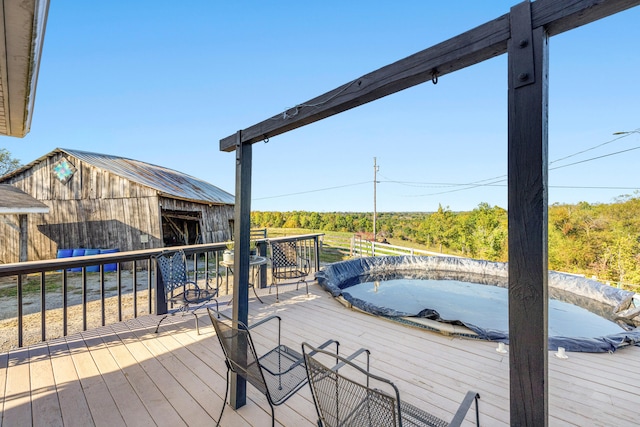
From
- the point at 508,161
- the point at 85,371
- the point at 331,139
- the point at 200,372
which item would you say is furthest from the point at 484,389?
the point at 331,139

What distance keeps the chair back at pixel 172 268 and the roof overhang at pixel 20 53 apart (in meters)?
1.94

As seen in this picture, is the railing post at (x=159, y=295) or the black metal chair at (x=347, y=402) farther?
the railing post at (x=159, y=295)

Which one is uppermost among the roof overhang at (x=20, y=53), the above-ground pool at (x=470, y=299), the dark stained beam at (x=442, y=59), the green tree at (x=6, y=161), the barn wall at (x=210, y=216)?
the green tree at (x=6, y=161)

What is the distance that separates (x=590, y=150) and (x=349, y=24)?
11116mm

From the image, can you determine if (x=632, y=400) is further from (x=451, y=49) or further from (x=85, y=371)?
(x=85, y=371)

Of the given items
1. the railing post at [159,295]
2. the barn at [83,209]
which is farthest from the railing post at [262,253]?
the barn at [83,209]

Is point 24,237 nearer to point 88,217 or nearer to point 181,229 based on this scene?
point 88,217

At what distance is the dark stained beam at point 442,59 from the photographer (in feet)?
2.72

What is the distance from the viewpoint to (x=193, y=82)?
10258mm

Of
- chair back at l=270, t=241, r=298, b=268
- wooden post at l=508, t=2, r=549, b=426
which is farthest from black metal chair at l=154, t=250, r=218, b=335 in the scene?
wooden post at l=508, t=2, r=549, b=426

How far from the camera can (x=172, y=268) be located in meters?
3.62

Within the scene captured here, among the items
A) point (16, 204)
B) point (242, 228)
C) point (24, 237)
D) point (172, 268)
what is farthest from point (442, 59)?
point (24, 237)

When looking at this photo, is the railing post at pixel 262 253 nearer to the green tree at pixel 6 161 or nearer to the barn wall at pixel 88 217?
the barn wall at pixel 88 217

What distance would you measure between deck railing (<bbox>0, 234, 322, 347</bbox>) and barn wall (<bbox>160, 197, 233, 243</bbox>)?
3011 mm
